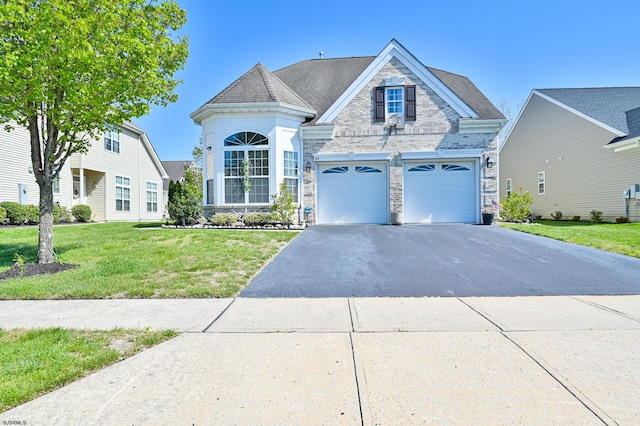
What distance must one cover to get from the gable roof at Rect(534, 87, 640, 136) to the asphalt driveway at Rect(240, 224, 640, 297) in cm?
1259

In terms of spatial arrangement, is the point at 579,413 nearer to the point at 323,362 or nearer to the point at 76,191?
the point at 323,362

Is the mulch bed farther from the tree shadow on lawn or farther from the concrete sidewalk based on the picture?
the concrete sidewalk

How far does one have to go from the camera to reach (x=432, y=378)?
279 centimetres

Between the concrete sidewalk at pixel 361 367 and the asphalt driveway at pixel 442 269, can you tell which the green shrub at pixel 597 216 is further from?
the concrete sidewalk at pixel 361 367

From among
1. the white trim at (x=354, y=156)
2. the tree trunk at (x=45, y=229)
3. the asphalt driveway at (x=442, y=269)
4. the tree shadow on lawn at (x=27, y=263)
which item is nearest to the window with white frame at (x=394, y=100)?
the white trim at (x=354, y=156)

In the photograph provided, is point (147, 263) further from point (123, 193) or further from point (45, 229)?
point (123, 193)

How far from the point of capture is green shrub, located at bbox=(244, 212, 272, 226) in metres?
13.4

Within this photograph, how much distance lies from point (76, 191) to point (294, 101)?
15889 millimetres

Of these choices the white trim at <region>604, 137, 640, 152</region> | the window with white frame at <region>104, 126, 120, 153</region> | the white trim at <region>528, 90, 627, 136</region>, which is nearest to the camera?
the white trim at <region>604, 137, 640, 152</region>

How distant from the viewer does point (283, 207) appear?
13.4 meters

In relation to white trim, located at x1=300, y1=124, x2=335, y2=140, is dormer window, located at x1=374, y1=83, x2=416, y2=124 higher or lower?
higher

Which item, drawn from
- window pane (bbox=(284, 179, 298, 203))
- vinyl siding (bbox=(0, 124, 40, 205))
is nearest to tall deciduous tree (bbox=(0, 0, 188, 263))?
window pane (bbox=(284, 179, 298, 203))

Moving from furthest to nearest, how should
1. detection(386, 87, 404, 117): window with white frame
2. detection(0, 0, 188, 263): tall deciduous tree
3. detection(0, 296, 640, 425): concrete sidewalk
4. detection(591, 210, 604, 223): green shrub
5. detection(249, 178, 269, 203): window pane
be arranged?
detection(591, 210, 604, 223): green shrub, detection(386, 87, 404, 117): window with white frame, detection(249, 178, 269, 203): window pane, detection(0, 0, 188, 263): tall deciduous tree, detection(0, 296, 640, 425): concrete sidewalk

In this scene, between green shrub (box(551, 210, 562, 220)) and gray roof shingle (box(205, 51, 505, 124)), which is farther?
green shrub (box(551, 210, 562, 220))
